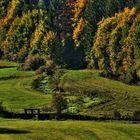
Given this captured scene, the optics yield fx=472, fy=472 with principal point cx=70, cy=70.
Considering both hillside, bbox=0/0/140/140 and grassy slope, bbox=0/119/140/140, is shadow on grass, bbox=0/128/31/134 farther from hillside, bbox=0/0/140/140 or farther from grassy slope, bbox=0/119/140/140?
hillside, bbox=0/0/140/140

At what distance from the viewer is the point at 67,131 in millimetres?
54125

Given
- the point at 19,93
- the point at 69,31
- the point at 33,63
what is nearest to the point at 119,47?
the point at 33,63

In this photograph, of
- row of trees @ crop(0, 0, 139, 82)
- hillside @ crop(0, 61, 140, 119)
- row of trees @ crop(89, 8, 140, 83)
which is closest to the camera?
hillside @ crop(0, 61, 140, 119)

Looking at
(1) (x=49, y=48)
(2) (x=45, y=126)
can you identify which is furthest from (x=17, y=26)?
(2) (x=45, y=126)

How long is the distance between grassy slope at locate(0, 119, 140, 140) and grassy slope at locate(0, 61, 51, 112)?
31.0 m

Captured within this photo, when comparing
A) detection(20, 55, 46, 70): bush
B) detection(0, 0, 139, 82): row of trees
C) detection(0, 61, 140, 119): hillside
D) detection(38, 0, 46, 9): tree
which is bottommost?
detection(0, 61, 140, 119): hillside

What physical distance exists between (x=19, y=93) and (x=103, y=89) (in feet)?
68.8

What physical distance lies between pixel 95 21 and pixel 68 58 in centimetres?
1599

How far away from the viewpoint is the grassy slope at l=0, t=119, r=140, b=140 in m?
50.0

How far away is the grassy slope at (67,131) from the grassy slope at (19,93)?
102ft

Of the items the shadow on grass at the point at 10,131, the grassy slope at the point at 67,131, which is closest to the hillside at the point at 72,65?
the grassy slope at the point at 67,131

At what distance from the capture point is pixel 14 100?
102 metres

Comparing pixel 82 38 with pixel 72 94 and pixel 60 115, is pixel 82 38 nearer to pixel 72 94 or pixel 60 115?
pixel 72 94

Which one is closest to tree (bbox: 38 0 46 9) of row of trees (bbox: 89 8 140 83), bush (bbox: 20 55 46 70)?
bush (bbox: 20 55 46 70)
